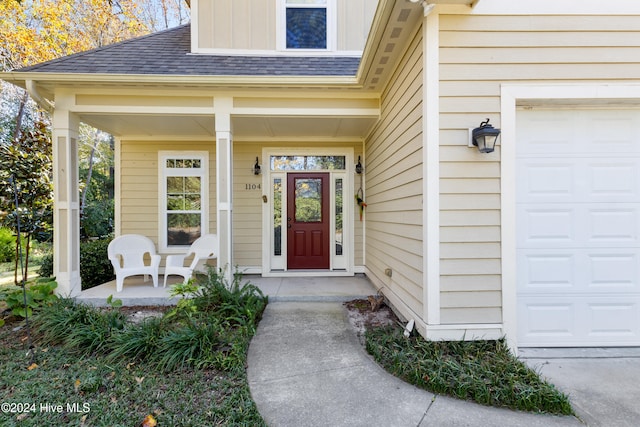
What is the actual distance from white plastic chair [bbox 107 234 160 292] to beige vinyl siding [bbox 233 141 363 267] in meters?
1.34

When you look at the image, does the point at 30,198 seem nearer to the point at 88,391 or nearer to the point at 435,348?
the point at 88,391

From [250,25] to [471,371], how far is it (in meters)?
5.42

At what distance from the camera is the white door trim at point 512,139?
2.53 metres

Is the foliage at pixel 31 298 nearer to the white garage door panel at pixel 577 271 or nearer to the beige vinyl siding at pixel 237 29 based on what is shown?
the beige vinyl siding at pixel 237 29

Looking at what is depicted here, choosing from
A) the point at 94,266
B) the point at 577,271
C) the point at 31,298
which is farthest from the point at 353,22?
the point at 94,266

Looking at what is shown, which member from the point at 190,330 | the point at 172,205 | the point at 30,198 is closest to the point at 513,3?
the point at 190,330

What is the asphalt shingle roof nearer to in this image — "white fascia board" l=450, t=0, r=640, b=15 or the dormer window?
the dormer window

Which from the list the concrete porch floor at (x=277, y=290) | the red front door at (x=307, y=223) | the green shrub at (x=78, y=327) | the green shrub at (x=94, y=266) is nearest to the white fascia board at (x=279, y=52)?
the red front door at (x=307, y=223)

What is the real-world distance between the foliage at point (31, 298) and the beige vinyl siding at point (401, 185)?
12.1 feet

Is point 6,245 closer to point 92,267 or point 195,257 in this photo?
point 92,267

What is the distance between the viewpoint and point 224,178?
13.0ft

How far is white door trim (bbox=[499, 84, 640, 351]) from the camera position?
2.53 metres

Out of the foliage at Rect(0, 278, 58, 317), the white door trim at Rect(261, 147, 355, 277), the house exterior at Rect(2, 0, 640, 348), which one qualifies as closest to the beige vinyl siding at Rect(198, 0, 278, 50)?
the house exterior at Rect(2, 0, 640, 348)

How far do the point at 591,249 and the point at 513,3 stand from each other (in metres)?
2.17
